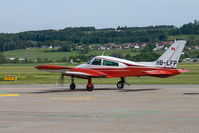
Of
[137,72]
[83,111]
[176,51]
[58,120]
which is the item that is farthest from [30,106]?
[176,51]

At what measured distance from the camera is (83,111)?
56.4 feet

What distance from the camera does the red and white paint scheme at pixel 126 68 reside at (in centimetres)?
2711

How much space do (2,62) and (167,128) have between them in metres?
131

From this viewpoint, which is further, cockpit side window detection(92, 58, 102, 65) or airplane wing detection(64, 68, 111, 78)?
cockpit side window detection(92, 58, 102, 65)

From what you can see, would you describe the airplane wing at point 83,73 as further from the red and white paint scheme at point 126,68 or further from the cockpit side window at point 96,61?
the cockpit side window at point 96,61

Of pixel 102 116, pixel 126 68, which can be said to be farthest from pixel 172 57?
pixel 102 116

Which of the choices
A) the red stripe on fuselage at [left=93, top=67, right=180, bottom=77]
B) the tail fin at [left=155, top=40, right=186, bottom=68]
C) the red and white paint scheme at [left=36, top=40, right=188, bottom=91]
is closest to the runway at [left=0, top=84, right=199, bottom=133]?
the red and white paint scheme at [left=36, top=40, right=188, bottom=91]

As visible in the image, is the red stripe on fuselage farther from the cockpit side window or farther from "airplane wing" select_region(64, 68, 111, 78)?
"airplane wing" select_region(64, 68, 111, 78)

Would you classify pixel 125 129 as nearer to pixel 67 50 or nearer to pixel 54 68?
pixel 54 68

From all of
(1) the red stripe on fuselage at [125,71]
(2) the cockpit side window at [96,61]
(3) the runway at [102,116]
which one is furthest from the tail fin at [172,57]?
(3) the runway at [102,116]

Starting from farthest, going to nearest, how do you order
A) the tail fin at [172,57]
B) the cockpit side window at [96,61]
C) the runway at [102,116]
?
the cockpit side window at [96,61]
the tail fin at [172,57]
the runway at [102,116]

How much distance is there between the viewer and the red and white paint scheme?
2711 cm

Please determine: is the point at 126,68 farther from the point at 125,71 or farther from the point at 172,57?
the point at 172,57

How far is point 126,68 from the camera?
28328mm
